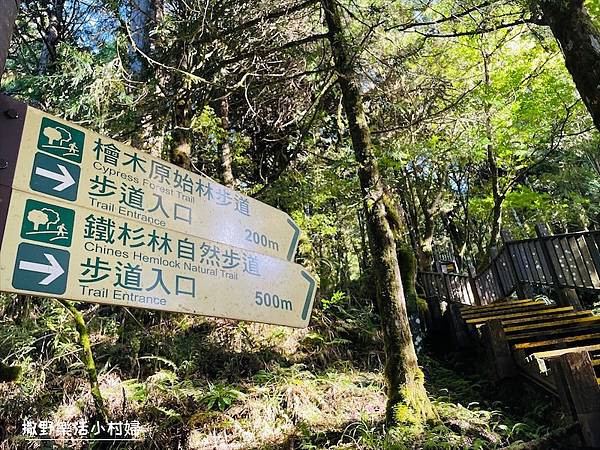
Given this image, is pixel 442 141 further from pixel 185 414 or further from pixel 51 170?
pixel 51 170

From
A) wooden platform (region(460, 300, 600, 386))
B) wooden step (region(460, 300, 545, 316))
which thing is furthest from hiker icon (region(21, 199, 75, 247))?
wooden step (region(460, 300, 545, 316))

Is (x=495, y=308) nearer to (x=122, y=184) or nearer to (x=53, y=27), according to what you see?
(x=122, y=184)

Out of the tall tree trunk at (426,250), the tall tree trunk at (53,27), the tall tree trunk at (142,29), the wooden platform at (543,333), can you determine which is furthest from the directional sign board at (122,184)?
the tall tree trunk at (426,250)

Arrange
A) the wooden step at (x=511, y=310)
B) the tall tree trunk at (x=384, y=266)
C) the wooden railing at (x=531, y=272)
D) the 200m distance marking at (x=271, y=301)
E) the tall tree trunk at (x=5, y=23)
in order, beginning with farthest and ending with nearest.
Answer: the wooden step at (x=511, y=310) → the wooden railing at (x=531, y=272) → the tall tree trunk at (x=384, y=266) → the 200m distance marking at (x=271, y=301) → the tall tree trunk at (x=5, y=23)

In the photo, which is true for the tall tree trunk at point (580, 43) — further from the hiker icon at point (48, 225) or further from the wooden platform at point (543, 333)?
the hiker icon at point (48, 225)

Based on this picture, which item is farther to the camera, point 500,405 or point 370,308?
point 370,308

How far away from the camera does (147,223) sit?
5.59 ft

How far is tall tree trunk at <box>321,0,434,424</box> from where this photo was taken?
4.19 m

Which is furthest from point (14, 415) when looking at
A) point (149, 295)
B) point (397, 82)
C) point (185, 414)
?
point (397, 82)

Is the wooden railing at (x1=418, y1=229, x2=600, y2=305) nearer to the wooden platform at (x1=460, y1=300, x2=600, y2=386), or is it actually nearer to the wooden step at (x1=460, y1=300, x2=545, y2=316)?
the wooden step at (x1=460, y1=300, x2=545, y2=316)

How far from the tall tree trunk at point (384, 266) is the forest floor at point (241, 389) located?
1.05 feet

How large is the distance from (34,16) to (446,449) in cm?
1128

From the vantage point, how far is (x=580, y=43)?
3760 mm

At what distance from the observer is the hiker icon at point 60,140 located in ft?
4.82
